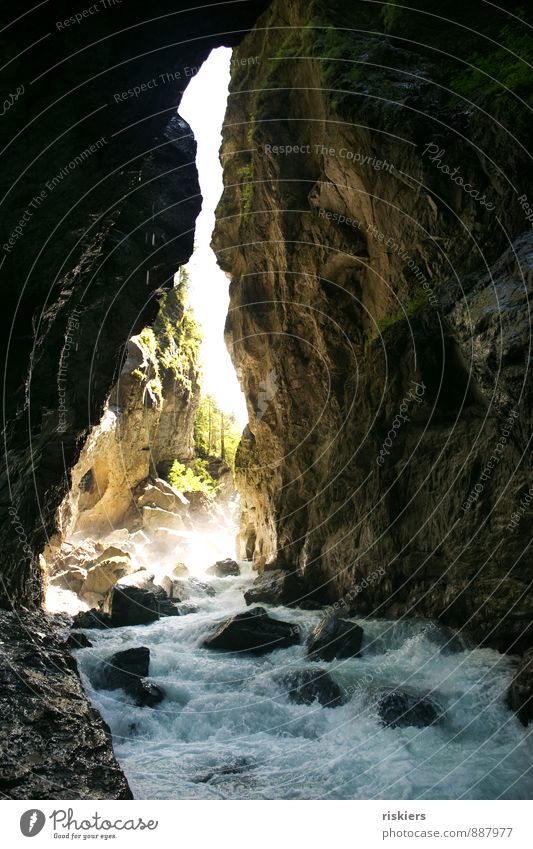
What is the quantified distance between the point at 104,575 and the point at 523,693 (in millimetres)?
21871

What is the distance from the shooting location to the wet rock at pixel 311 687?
1145 centimetres

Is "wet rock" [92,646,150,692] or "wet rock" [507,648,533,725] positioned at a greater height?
"wet rock" [507,648,533,725]

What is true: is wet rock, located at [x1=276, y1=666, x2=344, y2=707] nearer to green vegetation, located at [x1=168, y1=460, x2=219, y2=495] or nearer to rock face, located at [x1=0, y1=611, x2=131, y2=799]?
rock face, located at [x1=0, y1=611, x2=131, y2=799]

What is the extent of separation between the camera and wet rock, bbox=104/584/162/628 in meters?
19.1

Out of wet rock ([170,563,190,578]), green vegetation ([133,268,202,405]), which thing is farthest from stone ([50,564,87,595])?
green vegetation ([133,268,202,405])

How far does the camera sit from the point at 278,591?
2177 cm

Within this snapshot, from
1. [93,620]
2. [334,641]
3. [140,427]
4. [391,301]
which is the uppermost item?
[391,301]

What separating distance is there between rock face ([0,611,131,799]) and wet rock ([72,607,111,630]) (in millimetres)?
9093

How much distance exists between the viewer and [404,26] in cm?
1675

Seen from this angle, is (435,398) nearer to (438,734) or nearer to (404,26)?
(438,734)

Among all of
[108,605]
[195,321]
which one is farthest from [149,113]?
[195,321]

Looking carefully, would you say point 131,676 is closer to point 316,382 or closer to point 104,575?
point 316,382

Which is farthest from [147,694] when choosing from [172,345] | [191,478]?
[172,345]

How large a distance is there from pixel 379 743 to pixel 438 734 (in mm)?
1137
